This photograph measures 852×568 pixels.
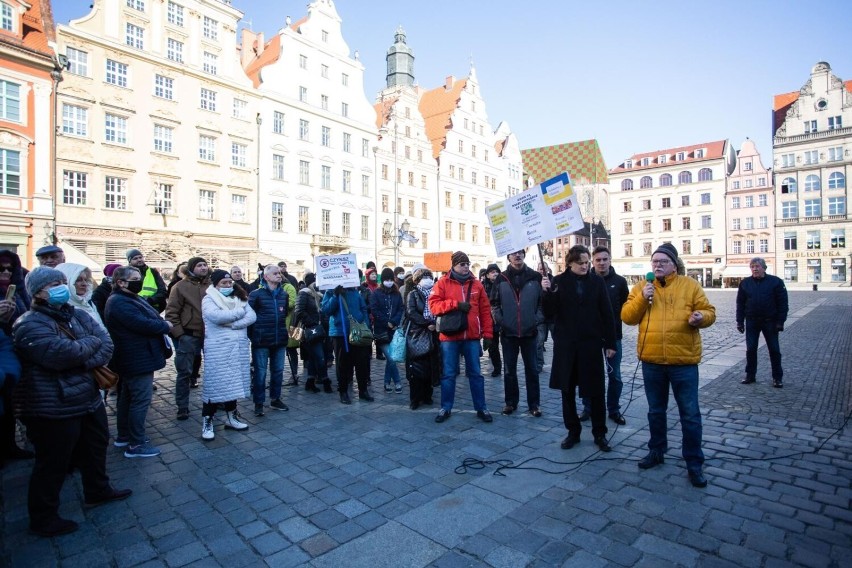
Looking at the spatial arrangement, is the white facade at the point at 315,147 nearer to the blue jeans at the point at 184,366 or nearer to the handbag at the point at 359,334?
the handbag at the point at 359,334

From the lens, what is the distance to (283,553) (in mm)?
3074

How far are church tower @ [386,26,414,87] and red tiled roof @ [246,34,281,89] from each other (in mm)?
14983

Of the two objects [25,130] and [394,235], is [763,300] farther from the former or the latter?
[394,235]

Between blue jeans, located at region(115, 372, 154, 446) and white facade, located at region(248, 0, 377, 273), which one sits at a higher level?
white facade, located at region(248, 0, 377, 273)

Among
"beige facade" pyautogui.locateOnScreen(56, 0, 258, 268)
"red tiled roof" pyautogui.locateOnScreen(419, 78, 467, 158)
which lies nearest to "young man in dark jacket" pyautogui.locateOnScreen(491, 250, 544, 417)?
"beige facade" pyautogui.locateOnScreen(56, 0, 258, 268)

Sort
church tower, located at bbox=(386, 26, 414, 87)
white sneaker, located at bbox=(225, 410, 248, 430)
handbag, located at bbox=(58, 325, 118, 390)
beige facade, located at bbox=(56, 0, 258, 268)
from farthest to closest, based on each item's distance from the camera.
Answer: church tower, located at bbox=(386, 26, 414, 87) < beige facade, located at bbox=(56, 0, 258, 268) < white sneaker, located at bbox=(225, 410, 248, 430) < handbag, located at bbox=(58, 325, 118, 390)

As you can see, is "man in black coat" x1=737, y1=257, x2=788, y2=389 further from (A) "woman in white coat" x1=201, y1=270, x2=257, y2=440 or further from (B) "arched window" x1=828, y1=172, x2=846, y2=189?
(B) "arched window" x1=828, y1=172, x2=846, y2=189

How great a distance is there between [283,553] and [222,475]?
5.24 feet

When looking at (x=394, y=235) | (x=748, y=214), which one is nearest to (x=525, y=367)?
(x=394, y=235)

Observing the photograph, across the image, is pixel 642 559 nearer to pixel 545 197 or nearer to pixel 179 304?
pixel 545 197

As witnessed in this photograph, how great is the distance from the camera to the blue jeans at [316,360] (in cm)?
769

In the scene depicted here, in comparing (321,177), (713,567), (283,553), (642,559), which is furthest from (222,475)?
(321,177)

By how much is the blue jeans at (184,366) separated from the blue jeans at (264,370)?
2.65ft

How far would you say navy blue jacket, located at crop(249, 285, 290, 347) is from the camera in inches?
252
